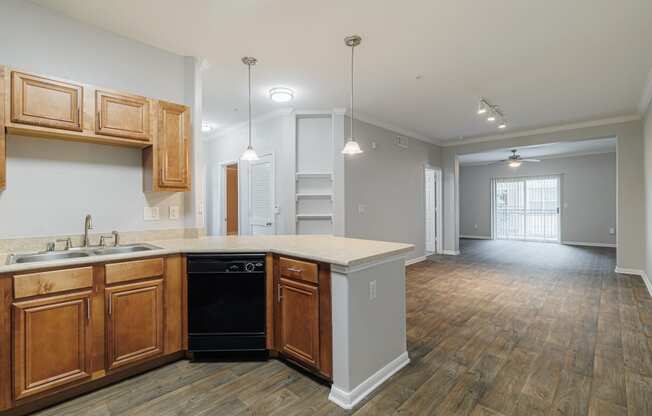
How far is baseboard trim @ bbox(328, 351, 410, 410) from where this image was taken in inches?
75.5

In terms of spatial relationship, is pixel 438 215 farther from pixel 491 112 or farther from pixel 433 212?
pixel 491 112

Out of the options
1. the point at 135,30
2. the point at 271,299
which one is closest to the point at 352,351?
the point at 271,299

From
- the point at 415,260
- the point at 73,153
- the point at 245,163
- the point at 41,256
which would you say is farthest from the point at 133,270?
the point at 415,260

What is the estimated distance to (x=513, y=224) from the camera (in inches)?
409

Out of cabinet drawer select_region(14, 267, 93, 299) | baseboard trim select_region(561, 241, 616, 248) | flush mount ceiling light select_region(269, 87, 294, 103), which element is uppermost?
flush mount ceiling light select_region(269, 87, 294, 103)

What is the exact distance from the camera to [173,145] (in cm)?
275

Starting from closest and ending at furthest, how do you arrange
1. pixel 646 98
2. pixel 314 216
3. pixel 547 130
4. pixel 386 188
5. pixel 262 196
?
pixel 646 98 < pixel 314 216 < pixel 262 196 < pixel 386 188 < pixel 547 130

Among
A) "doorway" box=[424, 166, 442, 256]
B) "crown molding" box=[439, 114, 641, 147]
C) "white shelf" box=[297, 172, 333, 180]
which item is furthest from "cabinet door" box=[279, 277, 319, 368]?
"crown molding" box=[439, 114, 641, 147]

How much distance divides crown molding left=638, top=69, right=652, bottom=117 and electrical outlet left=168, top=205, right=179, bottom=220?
5.32 meters

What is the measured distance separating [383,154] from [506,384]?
4.08m

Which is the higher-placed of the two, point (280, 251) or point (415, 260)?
point (280, 251)

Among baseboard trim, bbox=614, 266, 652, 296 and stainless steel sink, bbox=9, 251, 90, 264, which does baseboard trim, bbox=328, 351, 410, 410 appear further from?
baseboard trim, bbox=614, 266, 652, 296

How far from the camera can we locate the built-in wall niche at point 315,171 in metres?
4.74

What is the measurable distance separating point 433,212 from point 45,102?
701 centimetres
